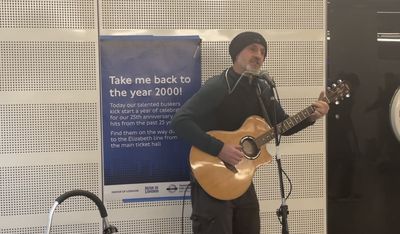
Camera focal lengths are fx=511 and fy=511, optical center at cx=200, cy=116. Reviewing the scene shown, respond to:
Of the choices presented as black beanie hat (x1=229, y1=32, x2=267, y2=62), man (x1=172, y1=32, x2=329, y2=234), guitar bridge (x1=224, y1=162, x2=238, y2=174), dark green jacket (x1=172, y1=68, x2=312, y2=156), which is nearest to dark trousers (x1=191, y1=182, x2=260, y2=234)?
man (x1=172, y1=32, x2=329, y2=234)

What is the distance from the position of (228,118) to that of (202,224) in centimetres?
66

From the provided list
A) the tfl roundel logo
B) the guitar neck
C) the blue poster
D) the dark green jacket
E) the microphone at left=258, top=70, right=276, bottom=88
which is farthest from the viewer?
the tfl roundel logo

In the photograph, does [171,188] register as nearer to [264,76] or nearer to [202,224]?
[202,224]

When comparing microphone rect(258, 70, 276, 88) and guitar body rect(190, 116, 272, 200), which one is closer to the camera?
microphone rect(258, 70, 276, 88)

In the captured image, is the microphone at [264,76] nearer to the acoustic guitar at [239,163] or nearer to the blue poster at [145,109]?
the acoustic guitar at [239,163]

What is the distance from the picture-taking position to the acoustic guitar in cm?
305

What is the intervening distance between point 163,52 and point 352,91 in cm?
152

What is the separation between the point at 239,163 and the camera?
307 cm

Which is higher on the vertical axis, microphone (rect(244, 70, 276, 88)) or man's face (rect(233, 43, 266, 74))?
man's face (rect(233, 43, 266, 74))

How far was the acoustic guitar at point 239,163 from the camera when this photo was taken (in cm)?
305

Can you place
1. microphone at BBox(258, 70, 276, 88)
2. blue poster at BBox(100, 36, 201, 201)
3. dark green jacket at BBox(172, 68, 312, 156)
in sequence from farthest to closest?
blue poster at BBox(100, 36, 201, 201), dark green jacket at BBox(172, 68, 312, 156), microphone at BBox(258, 70, 276, 88)

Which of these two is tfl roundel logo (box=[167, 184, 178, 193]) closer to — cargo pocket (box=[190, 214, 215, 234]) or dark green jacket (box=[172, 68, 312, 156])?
cargo pocket (box=[190, 214, 215, 234])

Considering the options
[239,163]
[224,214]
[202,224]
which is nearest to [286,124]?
[239,163]

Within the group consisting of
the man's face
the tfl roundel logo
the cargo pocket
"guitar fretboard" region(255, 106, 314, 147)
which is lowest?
the cargo pocket
